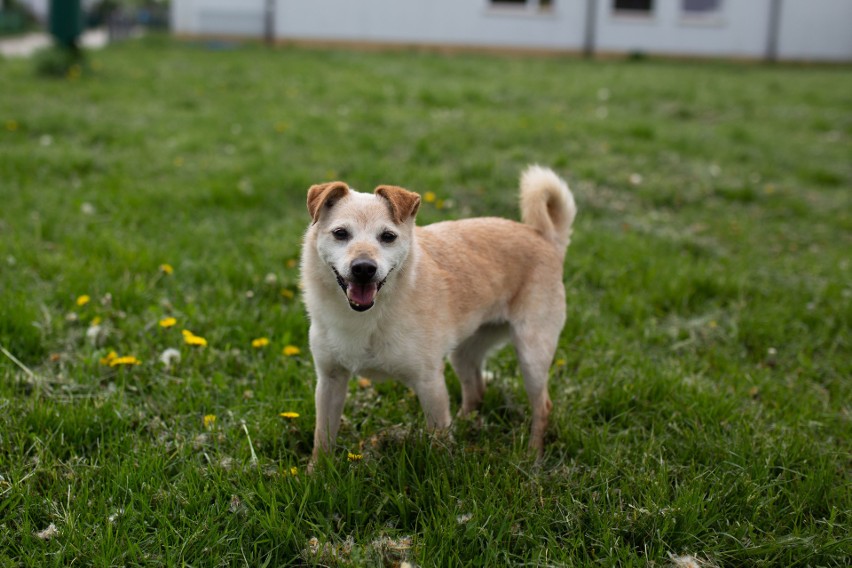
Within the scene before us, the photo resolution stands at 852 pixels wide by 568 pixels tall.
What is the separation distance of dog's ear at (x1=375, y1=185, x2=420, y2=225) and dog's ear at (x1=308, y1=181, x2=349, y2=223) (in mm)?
164

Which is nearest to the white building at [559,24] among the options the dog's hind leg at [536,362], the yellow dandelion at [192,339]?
the yellow dandelion at [192,339]

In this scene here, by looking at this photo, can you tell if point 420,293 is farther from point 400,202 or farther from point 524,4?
point 524,4

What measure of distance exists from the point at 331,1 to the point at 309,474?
64.6 feet

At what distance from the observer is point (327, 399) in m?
3.16

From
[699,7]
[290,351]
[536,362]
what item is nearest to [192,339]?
[290,351]

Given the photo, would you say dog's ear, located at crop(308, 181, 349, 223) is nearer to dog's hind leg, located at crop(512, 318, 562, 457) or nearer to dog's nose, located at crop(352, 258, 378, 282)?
dog's nose, located at crop(352, 258, 378, 282)

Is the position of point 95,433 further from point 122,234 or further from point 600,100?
point 600,100

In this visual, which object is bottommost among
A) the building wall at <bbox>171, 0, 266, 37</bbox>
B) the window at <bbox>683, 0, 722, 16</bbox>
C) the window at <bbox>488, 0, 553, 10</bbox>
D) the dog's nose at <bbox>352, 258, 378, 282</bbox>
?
the dog's nose at <bbox>352, 258, 378, 282</bbox>

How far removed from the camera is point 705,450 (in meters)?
3.23

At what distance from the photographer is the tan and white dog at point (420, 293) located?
2.92 m

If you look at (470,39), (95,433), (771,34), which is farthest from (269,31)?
(95,433)

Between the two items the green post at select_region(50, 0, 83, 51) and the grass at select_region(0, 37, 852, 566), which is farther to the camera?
the green post at select_region(50, 0, 83, 51)

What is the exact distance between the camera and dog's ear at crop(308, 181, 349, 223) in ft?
9.73

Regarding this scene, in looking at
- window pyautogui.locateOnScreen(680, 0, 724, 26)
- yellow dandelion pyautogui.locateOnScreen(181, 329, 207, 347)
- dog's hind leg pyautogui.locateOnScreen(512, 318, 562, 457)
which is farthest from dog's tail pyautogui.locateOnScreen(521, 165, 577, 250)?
window pyautogui.locateOnScreen(680, 0, 724, 26)
